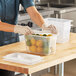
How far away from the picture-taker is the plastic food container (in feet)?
7.37

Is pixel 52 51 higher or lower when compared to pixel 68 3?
lower

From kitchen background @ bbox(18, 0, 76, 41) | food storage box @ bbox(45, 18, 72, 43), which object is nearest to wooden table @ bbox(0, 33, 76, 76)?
food storage box @ bbox(45, 18, 72, 43)

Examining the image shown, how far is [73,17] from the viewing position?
194 inches

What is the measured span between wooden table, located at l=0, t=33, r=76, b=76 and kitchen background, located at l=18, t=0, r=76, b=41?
4.53 ft

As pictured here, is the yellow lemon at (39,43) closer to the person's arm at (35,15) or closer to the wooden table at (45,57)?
the wooden table at (45,57)

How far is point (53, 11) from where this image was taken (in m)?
4.47

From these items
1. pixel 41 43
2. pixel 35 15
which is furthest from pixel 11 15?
pixel 41 43

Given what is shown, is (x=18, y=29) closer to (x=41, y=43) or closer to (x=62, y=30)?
(x=41, y=43)

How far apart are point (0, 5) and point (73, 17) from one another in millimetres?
2470

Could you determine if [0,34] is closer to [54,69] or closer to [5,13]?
[5,13]

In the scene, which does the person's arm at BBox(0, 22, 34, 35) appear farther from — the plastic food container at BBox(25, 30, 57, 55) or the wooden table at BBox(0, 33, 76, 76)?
the wooden table at BBox(0, 33, 76, 76)

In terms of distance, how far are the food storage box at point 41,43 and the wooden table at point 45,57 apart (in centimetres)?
7

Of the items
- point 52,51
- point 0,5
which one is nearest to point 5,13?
point 0,5

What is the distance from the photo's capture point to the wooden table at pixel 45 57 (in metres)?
1.98
